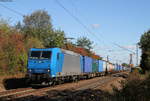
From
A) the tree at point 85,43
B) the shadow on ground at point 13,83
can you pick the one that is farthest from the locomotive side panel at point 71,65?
the tree at point 85,43

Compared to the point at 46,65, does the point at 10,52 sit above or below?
above

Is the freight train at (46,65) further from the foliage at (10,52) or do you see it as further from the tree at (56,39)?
the tree at (56,39)

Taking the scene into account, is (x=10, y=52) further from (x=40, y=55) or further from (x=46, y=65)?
(x=46, y=65)

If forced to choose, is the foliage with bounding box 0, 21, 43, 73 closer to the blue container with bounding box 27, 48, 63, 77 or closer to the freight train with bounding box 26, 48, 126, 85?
the blue container with bounding box 27, 48, 63, 77

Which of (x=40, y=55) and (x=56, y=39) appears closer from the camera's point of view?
(x=40, y=55)

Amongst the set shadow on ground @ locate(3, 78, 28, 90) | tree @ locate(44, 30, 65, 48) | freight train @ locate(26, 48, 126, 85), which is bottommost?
shadow on ground @ locate(3, 78, 28, 90)

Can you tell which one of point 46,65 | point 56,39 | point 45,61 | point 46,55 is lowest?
point 46,65

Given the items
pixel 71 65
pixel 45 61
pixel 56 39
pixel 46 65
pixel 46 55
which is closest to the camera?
pixel 46 65

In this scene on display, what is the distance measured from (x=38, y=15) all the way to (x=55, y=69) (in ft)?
170

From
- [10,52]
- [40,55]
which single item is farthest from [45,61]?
[10,52]

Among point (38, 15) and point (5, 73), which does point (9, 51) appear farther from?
point (38, 15)

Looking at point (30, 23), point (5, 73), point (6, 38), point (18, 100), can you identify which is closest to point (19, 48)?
point (6, 38)

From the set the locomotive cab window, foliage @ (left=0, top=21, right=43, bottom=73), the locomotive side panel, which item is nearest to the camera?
the locomotive cab window

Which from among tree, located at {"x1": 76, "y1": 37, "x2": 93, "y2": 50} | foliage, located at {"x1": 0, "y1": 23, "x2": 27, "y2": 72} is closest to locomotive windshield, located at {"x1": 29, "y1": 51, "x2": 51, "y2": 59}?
foliage, located at {"x1": 0, "y1": 23, "x2": 27, "y2": 72}
